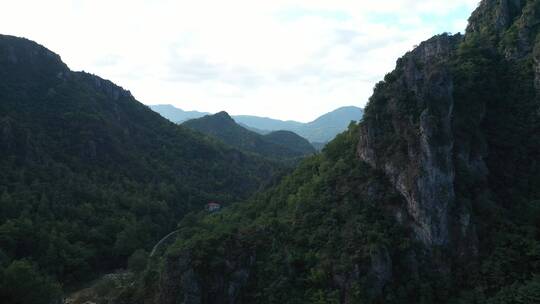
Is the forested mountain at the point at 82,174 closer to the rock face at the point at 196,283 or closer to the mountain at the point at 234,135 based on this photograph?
the rock face at the point at 196,283

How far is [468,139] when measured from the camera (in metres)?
45.5

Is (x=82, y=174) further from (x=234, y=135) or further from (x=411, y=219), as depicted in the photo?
(x=234, y=135)

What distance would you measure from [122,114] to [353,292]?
9077 centimetres

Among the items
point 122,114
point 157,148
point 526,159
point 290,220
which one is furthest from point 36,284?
point 122,114

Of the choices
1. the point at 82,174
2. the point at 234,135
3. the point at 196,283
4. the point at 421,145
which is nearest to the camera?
the point at 196,283

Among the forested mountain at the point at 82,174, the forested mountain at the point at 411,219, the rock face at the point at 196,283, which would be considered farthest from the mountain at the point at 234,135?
the rock face at the point at 196,283

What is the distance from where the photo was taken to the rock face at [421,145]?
40.2 m

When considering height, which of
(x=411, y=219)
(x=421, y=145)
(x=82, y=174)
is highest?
(x=421, y=145)

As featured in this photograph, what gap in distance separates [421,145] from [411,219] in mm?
6202

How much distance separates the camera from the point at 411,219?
4147 centimetres

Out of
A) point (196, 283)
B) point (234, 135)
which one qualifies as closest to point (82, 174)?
point (196, 283)

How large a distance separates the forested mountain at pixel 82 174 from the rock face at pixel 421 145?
3166 centimetres

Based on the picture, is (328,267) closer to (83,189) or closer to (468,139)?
(468,139)

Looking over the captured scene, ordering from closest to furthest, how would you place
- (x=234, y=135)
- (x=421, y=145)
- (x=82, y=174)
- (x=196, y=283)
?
(x=196, y=283), (x=421, y=145), (x=82, y=174), (x=234, y=135)
